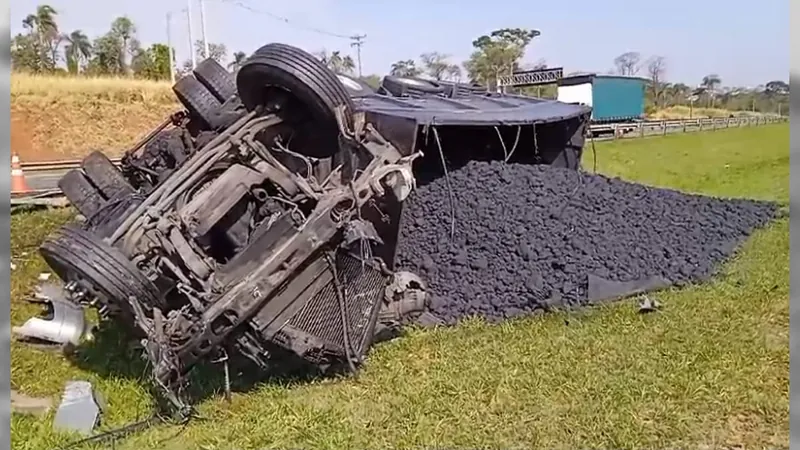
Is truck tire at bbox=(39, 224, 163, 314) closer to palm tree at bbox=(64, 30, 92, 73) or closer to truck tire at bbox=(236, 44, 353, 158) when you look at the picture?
truck tire at bbox=(236, 44, 353, 158)

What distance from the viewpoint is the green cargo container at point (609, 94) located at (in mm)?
25547

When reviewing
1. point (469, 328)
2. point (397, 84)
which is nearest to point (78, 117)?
point (397, 84)

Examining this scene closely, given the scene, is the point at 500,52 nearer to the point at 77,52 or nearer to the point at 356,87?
the point at 77,52

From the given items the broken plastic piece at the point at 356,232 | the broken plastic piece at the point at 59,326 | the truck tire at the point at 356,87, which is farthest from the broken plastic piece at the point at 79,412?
the truck tire at the point at 356,87

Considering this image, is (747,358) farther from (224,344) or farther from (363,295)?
(224,344)

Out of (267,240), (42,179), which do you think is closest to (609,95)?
(42,179)

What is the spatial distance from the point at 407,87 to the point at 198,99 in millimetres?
2045

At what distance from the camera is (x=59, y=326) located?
5168mm

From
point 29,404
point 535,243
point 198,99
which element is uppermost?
point 198,99

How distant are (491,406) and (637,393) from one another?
27.1 inches

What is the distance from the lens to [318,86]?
404 centimetres

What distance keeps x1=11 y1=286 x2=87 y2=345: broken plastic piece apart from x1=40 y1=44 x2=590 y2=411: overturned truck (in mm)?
839

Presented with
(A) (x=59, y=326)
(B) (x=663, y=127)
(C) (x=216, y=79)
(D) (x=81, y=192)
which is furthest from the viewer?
(B) (x=663, y=127)

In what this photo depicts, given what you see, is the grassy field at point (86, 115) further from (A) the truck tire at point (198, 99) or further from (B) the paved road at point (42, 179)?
→ (A) the truck tire at point (198, 99)
